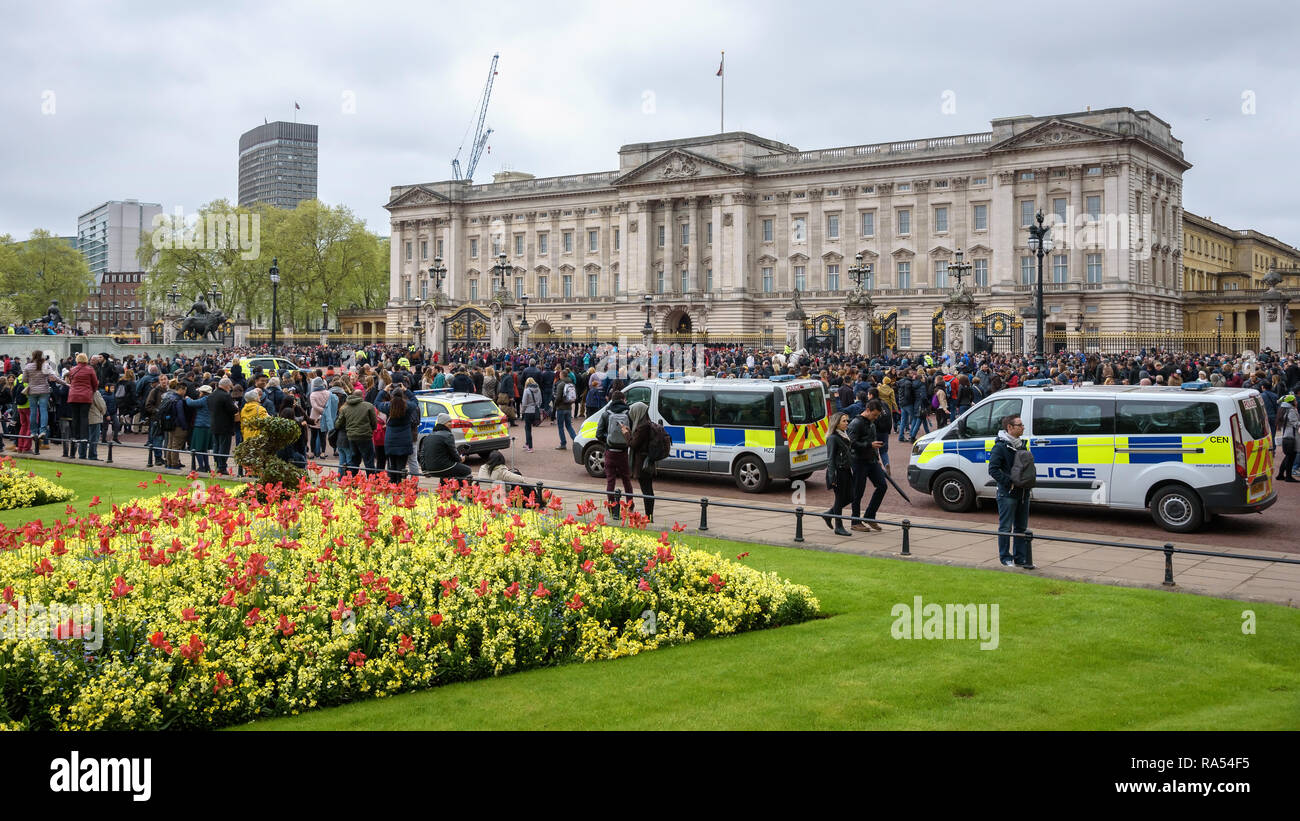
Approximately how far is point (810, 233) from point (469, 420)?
2479 inches

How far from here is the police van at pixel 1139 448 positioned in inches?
A: 552

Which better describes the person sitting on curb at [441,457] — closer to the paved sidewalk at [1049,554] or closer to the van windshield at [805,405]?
the paved sidewalk at [1049,554]

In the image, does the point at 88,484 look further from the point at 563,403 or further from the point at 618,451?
the point at 563,403

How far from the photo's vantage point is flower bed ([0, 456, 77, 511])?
15211mm

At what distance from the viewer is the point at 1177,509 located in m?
14.4

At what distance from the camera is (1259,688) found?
7.31 metres

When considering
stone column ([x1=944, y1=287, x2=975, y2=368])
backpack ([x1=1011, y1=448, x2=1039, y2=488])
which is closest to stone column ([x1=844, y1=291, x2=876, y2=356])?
stone column ([x1=944, y1=287, x2=975, y2=368])

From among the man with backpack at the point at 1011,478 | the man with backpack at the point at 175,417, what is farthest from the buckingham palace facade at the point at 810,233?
the man with backpack at the point at 1011,478

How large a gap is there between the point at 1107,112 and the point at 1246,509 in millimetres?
60789

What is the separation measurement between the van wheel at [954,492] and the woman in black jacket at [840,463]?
2805 millimetres

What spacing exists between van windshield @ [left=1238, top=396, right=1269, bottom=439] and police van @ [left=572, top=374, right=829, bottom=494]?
671 cm
